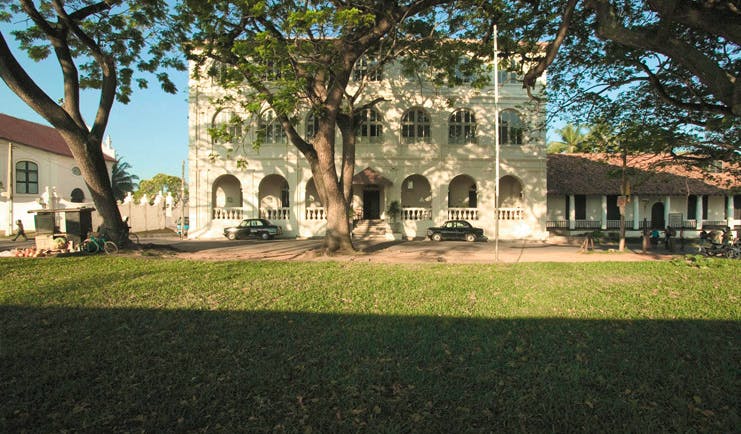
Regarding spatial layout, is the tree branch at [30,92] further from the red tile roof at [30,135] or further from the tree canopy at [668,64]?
the red tile roof at [30,135]

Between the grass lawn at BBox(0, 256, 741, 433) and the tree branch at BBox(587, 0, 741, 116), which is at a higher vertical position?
the tree branch at BBox(587, 0, 741, 116)

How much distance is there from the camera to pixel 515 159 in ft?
74.3

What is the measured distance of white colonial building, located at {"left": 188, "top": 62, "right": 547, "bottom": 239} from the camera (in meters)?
22.5

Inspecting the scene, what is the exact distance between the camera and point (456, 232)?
20.7 meters

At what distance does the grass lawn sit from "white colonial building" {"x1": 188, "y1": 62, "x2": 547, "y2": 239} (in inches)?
590

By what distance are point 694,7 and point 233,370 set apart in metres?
8.44

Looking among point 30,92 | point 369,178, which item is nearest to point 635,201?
point 369,178

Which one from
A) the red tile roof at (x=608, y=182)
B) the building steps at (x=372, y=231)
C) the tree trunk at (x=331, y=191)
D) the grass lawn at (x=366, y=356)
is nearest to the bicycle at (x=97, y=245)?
the grass lawn at (x=366, y=356)

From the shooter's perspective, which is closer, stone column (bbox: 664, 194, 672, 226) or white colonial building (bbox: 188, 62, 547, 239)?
white colonial building (bbox: 188, 62, 547, 239)

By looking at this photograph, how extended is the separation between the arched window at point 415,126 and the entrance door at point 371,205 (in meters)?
3.98

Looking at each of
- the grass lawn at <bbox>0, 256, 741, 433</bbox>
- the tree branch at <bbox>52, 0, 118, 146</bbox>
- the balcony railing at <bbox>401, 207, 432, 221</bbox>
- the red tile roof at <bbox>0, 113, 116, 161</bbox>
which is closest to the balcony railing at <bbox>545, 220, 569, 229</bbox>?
the balcony railing at <bbox>401, 207, 432, 221</bbox>

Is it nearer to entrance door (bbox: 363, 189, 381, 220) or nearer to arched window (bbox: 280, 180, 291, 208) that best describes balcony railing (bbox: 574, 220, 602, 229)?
entrance door (bbox: 363, 189, 381, 220)

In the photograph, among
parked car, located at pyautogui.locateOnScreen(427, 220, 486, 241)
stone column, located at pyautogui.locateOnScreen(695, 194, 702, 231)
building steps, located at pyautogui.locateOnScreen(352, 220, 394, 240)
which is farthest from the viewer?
stone column, located at pyautogui.locateOnScreen(695, 194, 702, 231)

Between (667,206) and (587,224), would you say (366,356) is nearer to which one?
(587,224)
